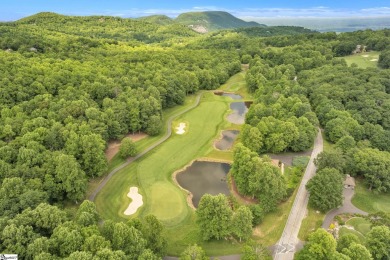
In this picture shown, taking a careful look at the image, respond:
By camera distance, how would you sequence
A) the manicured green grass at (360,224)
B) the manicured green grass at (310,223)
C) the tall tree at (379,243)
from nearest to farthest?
the tall tree at (379,243)
the manicured green grass at (310,223)
the manicured green grass at (360,224)

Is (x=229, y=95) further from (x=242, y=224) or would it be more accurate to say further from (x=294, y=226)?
(x=242, y=224)

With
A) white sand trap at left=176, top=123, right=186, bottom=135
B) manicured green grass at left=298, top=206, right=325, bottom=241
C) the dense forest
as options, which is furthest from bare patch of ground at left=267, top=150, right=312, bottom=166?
white sand trap at left=176, top=123, right=186, bottom=135

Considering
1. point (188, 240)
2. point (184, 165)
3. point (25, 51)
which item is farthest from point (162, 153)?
point (25, 51)

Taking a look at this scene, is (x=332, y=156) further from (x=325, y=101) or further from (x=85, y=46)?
(x=85, y=46)

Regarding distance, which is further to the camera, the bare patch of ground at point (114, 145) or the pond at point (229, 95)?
the pond at point (229, 95)

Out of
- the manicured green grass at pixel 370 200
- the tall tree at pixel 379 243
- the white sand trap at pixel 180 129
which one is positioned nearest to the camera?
the tall tree at pixel 379 243

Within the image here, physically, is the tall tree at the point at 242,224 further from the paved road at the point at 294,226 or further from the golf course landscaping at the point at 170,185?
the paved road at the point at 294,226

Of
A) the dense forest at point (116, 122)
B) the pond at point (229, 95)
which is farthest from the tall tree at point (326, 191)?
the pond at point (229, 95)
